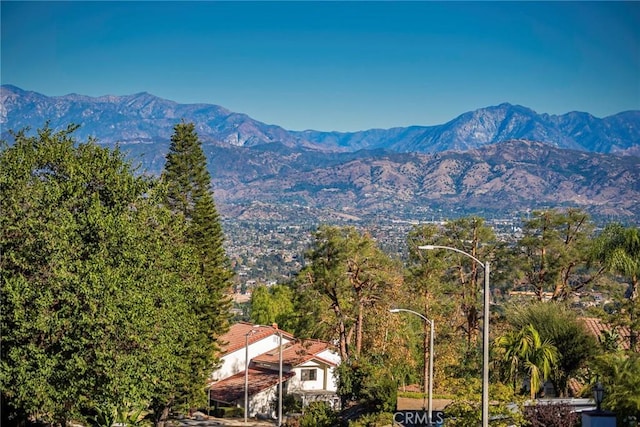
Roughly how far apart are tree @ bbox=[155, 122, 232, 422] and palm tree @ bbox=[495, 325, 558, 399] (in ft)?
57.9

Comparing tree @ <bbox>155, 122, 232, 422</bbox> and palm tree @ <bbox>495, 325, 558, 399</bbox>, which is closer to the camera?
palm tree @ <bbox>495, 325, 558, 399</bbox>

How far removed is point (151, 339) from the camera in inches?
1208

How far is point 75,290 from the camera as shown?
27.8 meters

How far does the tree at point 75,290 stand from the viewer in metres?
27.4

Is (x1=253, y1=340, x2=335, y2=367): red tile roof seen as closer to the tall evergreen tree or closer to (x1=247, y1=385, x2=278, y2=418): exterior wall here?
(x1=247, y1=385, x2=278, y2=418): exterior wall

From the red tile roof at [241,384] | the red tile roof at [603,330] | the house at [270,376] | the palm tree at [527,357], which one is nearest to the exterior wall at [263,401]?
the house at [270,376]

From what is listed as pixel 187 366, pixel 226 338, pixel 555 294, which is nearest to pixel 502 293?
pixel 555 294

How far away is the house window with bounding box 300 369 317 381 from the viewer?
169 feet

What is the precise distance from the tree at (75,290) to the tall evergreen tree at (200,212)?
967cm

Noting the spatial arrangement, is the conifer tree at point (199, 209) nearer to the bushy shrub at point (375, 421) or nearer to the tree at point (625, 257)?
the bushy shrub at point (375, 421)

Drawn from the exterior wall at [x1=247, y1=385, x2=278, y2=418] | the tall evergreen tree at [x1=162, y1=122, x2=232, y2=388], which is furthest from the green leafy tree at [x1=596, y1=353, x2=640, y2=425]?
the exterior wall at [x1=247, y1=385, x2=278, y2=418]

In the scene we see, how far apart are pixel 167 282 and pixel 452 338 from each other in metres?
19.3

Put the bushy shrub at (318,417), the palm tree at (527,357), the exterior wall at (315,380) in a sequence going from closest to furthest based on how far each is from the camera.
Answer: the palm tree at (527,357) < the bushy shrub at (318,417) < the exterior wall at (315,380)

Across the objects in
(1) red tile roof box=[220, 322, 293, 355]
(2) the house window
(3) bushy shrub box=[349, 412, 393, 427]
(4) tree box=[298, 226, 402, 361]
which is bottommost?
(3) bushy shrub box=[349, 412, 393, 427]
